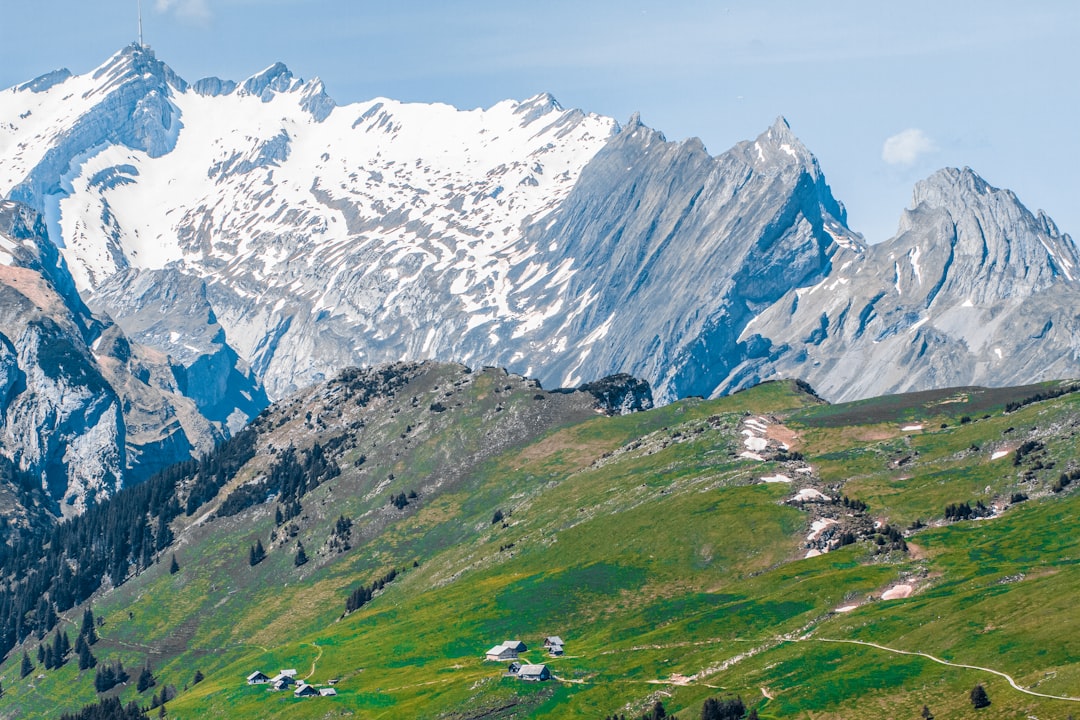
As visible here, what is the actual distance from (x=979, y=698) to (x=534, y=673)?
6202 cm

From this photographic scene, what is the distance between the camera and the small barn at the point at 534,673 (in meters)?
185

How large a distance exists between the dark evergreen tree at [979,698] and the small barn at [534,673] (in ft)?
198

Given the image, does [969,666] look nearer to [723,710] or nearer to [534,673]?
[723,710]

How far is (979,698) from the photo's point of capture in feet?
468

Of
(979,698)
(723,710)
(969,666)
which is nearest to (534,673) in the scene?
(723,710)

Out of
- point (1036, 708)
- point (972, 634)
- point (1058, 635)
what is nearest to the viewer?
point (1036, 708)

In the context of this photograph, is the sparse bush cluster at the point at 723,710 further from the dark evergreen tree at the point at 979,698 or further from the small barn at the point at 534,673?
the small barn at the point at 534,673

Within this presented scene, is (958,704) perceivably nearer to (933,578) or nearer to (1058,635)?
(1058,635)

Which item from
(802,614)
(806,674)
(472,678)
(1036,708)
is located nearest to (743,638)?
(802,614)

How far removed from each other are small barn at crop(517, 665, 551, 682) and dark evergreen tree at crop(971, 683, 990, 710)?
6042 cm

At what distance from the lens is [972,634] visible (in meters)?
163

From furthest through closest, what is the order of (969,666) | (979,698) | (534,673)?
(534,673)
(969,666)
(979,698)

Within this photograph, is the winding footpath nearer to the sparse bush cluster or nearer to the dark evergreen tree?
the dark evergreen tree

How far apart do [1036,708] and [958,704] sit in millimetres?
9971
